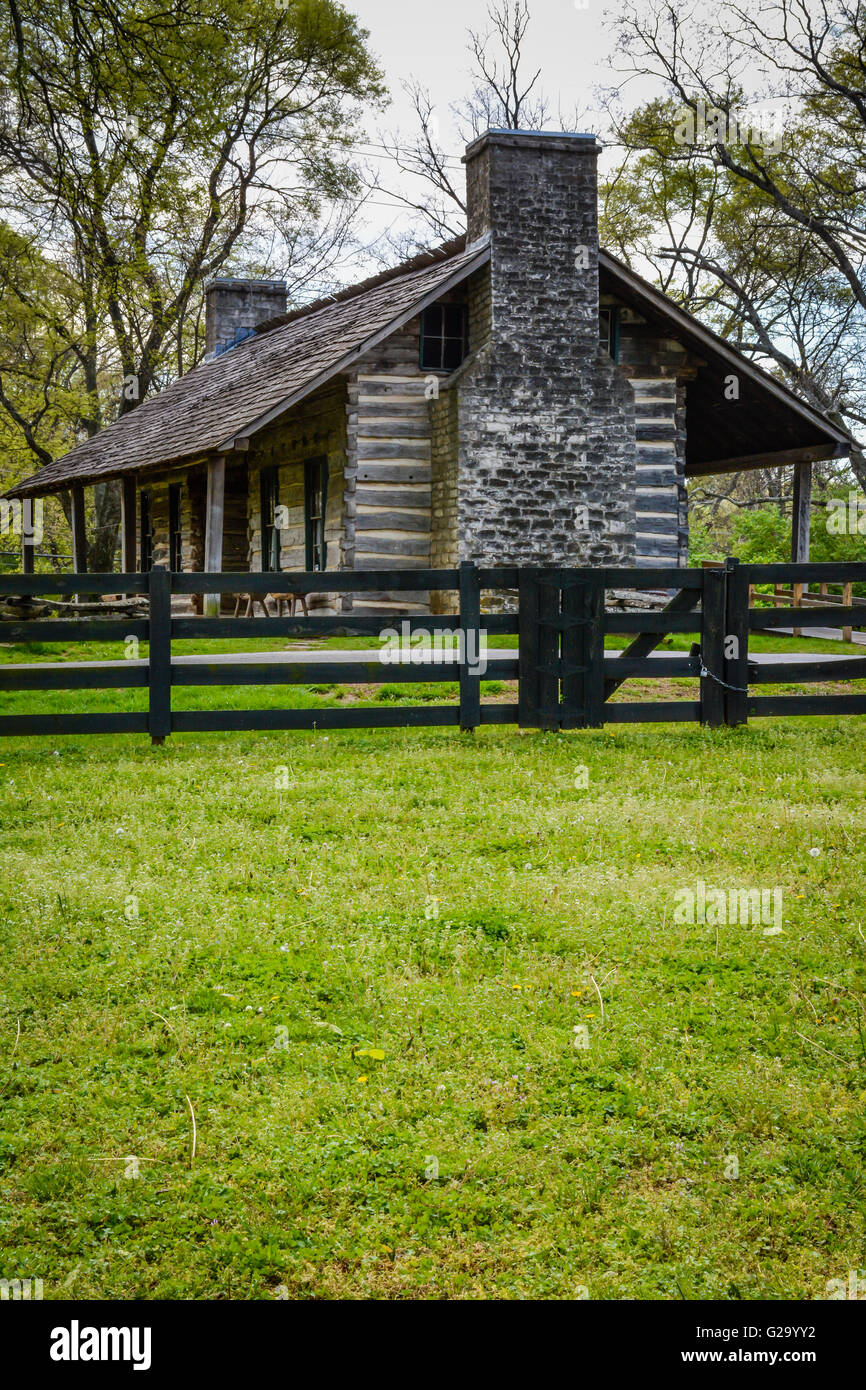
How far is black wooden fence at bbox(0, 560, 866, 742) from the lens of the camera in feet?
32.9

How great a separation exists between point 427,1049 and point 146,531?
88.0 ft

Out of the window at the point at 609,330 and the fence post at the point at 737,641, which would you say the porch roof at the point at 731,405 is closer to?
the window at the point at 609,330

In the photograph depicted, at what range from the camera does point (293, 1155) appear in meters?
3.95

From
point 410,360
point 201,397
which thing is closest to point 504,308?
point 410,360

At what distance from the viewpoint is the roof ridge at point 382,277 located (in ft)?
67.6

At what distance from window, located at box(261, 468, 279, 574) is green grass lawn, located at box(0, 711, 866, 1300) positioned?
15480 millimetres

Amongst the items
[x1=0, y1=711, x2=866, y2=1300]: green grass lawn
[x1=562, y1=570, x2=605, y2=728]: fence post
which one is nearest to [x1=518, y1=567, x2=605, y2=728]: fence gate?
[x1=562, y1=570, x2=605, y2=728]: fence post

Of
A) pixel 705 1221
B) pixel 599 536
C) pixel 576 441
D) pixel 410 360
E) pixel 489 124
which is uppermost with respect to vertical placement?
pixel 489 124

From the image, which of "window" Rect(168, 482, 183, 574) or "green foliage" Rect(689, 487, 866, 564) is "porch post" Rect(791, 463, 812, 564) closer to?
"green foliage" Rect(689, 487, 866, 564)

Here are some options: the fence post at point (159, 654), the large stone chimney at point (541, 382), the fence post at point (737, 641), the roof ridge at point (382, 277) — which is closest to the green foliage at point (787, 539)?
the large stone chimney at point (541, 382)

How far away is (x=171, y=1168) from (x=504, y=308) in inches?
645

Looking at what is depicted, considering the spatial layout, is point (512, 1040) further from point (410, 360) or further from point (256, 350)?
point (256, 350)

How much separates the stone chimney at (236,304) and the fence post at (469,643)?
22607 mm

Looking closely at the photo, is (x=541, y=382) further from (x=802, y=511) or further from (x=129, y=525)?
(x=129, y=525)
